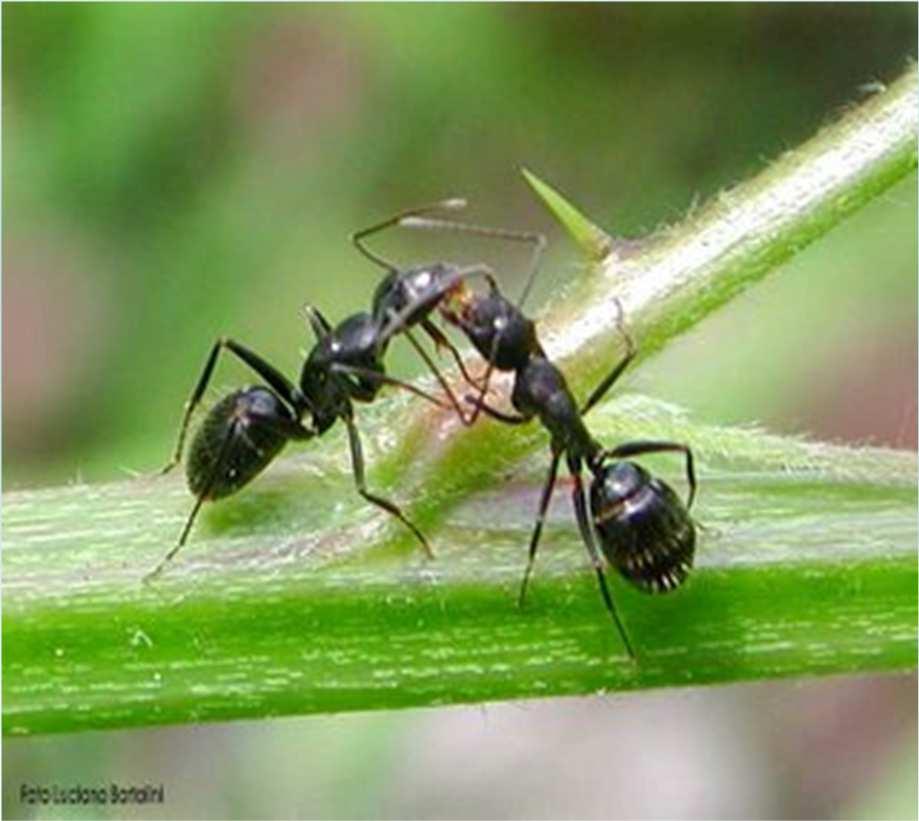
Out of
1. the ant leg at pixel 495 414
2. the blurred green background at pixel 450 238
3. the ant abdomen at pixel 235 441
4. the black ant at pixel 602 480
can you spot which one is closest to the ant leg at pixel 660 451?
the black ant at pixel 602 480

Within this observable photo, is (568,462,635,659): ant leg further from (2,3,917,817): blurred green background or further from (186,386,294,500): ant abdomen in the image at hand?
(2,3,917,817): blurred green background

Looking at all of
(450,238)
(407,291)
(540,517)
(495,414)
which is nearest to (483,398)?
(495,414)

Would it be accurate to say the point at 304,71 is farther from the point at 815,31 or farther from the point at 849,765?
the point at 849,765

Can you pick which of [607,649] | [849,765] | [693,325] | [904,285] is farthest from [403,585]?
[849,765]

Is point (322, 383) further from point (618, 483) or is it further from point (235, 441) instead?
point (618, 483)

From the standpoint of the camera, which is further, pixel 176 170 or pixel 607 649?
pixel 176 170

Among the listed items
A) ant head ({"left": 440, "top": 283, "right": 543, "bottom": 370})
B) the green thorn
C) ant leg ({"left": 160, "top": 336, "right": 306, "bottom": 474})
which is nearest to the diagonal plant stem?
the green thorn

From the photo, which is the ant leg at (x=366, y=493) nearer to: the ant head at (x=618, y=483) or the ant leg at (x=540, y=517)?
the ant leg at (x=540, y=517)
